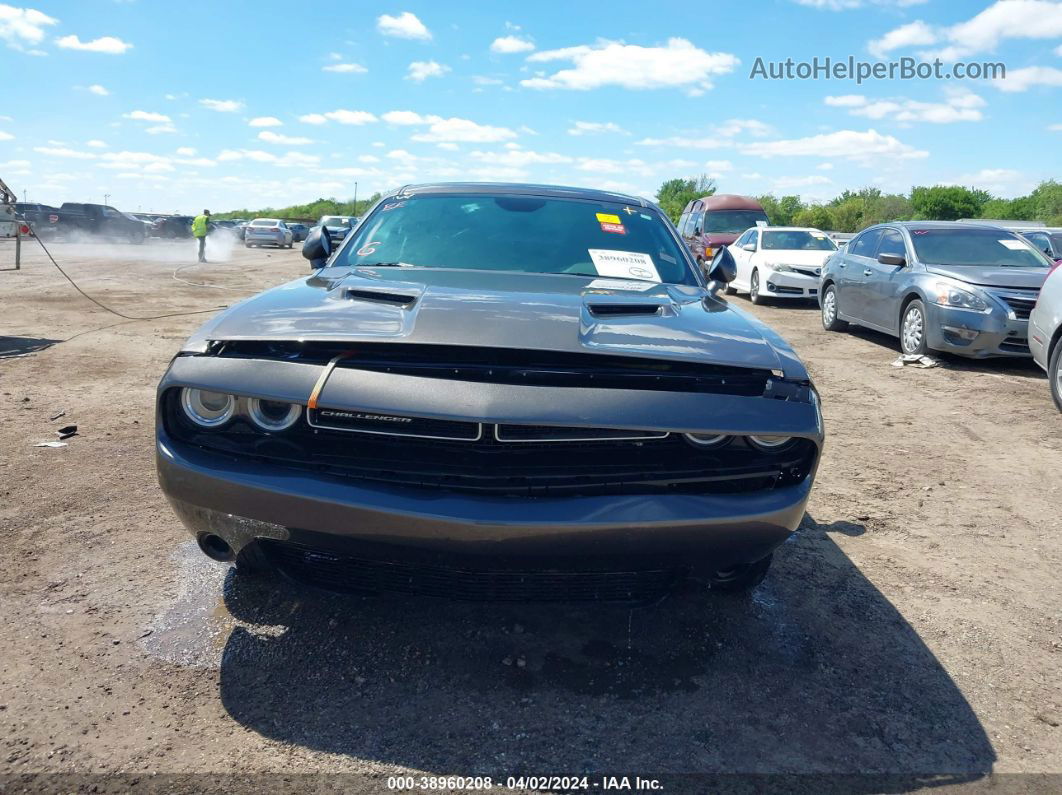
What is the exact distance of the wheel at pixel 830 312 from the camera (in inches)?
456

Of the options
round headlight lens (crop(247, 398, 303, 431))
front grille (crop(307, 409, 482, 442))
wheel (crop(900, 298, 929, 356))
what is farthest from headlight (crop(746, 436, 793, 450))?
wheel (crop(900, 298, 929, 356))

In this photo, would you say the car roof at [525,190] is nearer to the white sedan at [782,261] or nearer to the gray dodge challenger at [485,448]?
the gray dodge challenger at [485,448]

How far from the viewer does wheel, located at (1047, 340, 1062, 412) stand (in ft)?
21.4

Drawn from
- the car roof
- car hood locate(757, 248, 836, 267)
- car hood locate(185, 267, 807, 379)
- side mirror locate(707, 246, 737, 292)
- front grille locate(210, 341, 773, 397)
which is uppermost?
the car roof

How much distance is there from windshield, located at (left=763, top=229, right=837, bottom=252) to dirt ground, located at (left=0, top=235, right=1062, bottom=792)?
11618 millimetres

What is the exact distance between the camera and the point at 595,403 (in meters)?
2.19

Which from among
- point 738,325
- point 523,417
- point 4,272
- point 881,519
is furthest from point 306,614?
point 4,272

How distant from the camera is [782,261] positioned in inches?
585

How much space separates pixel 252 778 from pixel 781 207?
89400 millimetres

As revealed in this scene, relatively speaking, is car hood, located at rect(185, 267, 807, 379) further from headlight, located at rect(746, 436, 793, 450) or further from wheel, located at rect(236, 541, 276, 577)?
wheel, located at rect(236, 541, 276, 577)

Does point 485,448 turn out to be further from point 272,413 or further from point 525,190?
point 525,190

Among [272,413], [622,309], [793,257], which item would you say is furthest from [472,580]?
[793,257]

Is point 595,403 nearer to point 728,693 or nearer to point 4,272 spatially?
point 728,693

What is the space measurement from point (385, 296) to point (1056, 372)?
6.01m
